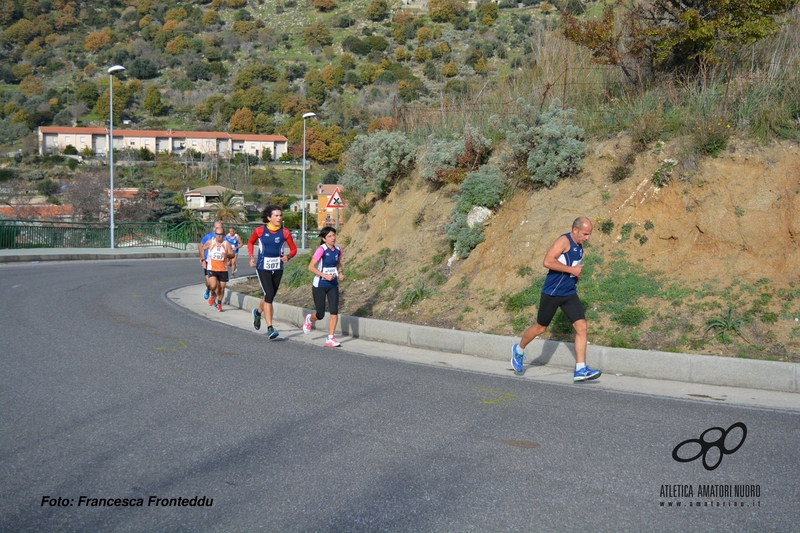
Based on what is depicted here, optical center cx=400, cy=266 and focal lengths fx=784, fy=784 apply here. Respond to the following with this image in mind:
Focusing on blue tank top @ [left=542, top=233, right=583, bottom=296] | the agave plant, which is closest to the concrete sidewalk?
the agave plant

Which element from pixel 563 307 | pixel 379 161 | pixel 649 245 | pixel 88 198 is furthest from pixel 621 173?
pixel 88 198

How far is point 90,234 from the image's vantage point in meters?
39.8

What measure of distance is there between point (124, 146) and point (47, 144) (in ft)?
31.2

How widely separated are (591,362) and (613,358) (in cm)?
29

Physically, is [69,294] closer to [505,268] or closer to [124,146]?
[505,268]

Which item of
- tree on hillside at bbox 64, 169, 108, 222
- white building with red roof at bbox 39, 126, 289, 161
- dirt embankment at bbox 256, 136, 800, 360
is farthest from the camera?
white building with red roof at bbox 39, 126, 289, 161

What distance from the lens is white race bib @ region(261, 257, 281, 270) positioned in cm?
1241

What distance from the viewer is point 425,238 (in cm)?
1571

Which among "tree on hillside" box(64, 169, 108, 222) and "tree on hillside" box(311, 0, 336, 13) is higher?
"tree on hillside" box(311, 0, 336, 13)

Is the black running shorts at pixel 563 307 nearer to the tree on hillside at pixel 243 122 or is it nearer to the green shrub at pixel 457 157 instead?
the green shrub at pixel 457 157

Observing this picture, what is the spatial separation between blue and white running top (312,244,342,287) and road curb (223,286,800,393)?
1.23 meters

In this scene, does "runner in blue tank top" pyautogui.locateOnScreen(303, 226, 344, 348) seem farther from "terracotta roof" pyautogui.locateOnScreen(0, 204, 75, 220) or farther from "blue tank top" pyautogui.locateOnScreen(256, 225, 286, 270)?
"terracotta roof" pyautogui.locateOnScreen(0, 204, 75, 220)

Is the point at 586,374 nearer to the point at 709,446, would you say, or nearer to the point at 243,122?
the point at 709,446

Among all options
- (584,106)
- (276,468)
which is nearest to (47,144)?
(584,106)
